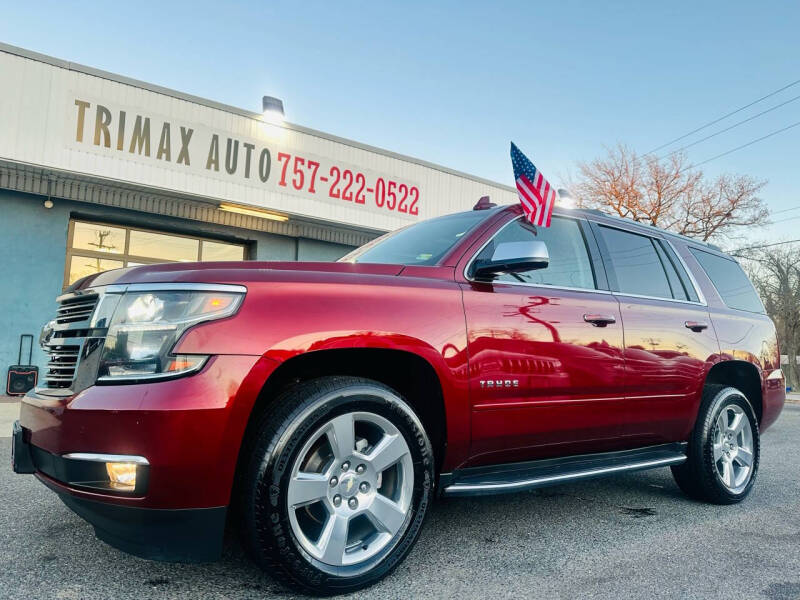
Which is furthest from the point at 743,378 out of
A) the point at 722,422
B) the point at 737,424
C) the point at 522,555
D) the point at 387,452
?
the point at 387,452

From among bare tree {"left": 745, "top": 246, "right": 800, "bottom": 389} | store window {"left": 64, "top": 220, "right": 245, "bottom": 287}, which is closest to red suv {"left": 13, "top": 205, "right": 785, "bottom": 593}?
store window {"left": 64, "top": 220, "right": 245, "bottom": 287}

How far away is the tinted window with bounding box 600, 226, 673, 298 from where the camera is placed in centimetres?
369

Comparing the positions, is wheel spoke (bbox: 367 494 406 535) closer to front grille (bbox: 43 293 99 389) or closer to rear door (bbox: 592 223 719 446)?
front grille (bbox: 43 293 99 389)

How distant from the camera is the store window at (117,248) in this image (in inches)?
400

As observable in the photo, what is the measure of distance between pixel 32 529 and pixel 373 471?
1.82 metres

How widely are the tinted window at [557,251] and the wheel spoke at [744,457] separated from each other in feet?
5.90

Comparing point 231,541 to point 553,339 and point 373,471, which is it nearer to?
point 373,471

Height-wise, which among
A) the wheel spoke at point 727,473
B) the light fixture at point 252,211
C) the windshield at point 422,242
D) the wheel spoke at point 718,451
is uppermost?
the light fixture at point 252,211

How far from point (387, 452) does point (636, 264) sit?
91.6 inches

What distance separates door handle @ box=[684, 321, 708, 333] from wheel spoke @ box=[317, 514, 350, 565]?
106 inches

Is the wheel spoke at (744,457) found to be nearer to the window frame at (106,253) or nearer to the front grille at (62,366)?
the front grille at (62,366)

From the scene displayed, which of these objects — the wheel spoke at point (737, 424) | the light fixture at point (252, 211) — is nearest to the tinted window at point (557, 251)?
the wheel spoke at point (737, 424)

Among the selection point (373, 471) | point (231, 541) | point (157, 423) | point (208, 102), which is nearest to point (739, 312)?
point (373, 471)

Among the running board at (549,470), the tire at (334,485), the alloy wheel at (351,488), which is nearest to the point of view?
the tire at (334,485)
